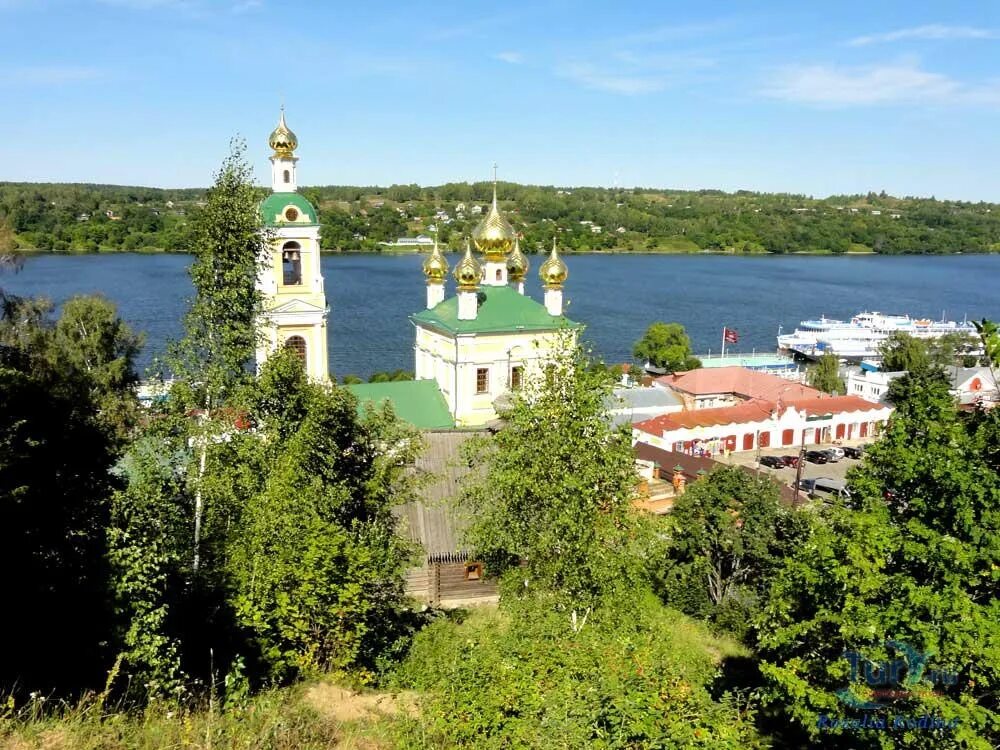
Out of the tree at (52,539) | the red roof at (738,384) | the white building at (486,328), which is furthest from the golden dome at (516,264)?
the red roof at (738,384)

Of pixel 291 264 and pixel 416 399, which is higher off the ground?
pixel 291 264

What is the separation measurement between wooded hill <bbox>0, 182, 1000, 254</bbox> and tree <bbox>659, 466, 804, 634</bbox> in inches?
2924

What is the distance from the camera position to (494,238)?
18250 millimetres

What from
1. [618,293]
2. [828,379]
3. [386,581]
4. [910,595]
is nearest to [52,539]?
[386,581]

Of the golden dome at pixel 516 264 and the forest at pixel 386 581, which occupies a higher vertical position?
Result: the golden dome at pixel 516 264

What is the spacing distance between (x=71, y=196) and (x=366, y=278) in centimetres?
5352

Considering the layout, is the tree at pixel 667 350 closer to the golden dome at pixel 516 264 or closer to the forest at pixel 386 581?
the golden dome at pixel 516 264

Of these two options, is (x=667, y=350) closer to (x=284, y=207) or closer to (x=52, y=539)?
(x=284, y=207)

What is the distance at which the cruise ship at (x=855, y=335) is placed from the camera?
48438 millimetres

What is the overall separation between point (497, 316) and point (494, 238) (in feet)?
6.17

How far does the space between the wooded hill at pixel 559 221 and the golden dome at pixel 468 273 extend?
67.6 metres

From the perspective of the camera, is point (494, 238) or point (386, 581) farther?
point (494, 238)

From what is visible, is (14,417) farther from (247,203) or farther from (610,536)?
(610,536)

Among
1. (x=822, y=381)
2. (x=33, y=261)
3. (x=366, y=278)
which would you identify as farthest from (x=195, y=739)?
(x=33, y=261)
